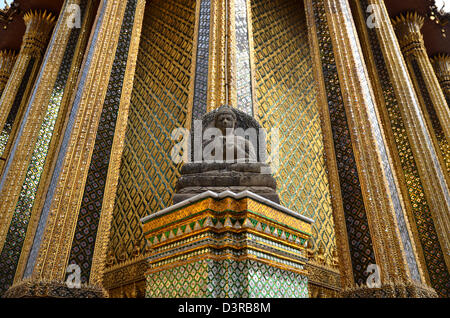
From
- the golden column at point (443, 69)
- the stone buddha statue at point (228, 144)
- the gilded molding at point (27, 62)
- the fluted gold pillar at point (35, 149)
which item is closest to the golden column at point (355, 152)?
the stone buddha statue at point (228, 144)

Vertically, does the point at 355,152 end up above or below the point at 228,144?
above

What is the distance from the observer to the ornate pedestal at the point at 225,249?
1.40m

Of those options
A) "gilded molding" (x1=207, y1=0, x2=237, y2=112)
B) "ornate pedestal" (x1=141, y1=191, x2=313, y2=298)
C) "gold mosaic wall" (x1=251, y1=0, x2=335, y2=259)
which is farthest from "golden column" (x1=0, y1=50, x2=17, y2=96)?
"ornate pedestal" (x1=141, y1=191, x2=313, y2=298)

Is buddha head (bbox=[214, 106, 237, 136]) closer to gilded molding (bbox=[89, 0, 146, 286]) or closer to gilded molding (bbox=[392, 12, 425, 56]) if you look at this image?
gilded molding (bbox=[89, 0, 146, 286])

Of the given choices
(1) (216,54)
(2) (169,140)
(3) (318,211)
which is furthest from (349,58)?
(2) (169,140)

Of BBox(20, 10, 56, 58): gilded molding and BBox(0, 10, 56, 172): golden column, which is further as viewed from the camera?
BBox(20, 10, 56, 58): gilded molding

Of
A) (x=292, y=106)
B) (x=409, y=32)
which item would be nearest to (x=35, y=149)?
(x=292, y=106)

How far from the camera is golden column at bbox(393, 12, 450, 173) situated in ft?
19.3

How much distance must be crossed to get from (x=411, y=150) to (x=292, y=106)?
86.5 inches

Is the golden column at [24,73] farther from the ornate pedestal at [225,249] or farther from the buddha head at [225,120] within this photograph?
the ornate pedestal at [225,249]

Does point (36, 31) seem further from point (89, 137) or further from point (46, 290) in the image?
point (46, 290)

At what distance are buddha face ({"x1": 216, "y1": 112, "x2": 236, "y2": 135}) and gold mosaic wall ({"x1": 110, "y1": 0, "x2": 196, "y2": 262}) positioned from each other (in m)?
2.54

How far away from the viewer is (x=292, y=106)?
6.30 m
